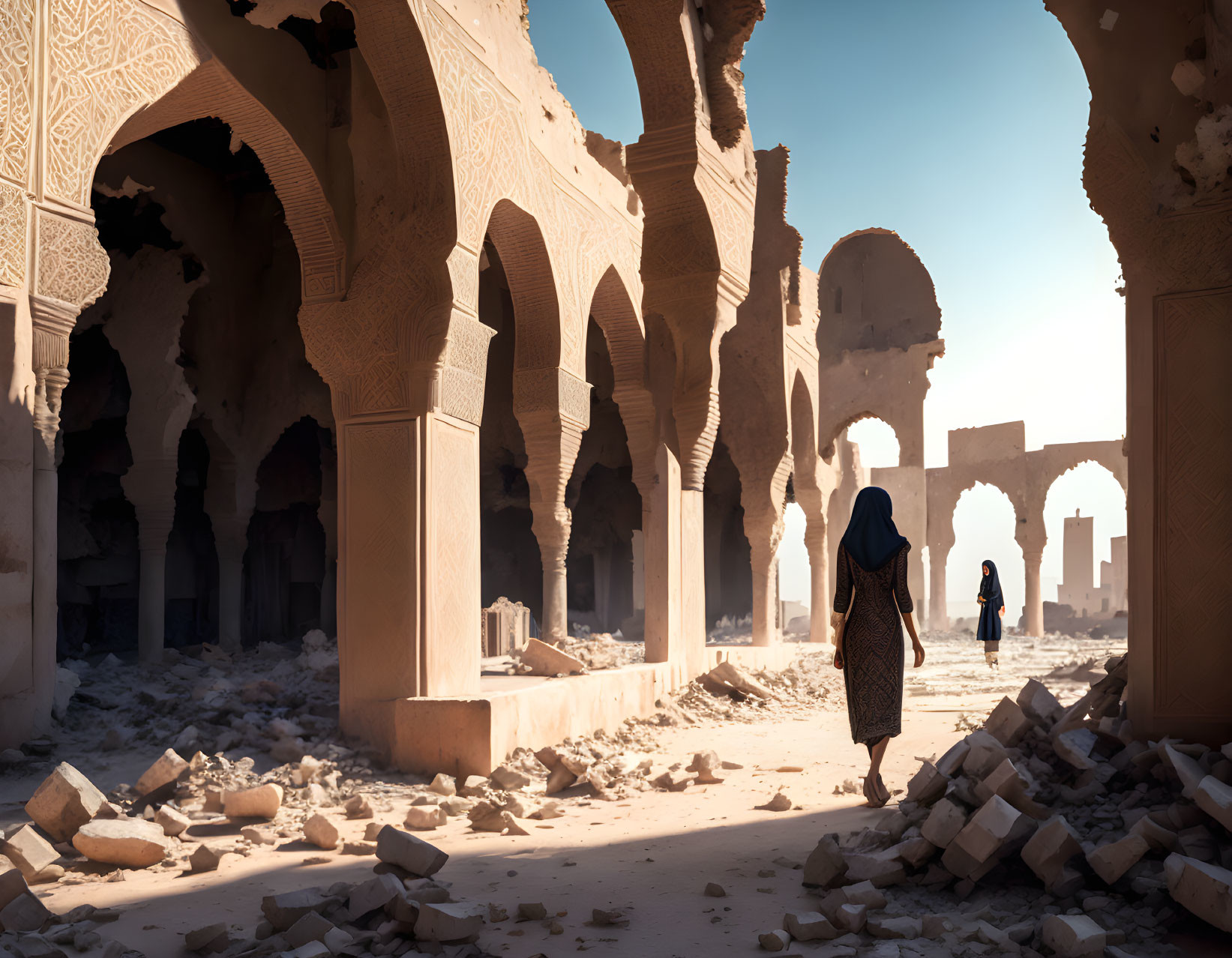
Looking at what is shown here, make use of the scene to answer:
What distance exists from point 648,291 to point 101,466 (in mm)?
9576

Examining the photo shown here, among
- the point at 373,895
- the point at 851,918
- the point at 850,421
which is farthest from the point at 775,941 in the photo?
the point at 850,421

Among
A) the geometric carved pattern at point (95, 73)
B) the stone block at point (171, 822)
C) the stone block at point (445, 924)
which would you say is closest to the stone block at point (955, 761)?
the stone block at point (445, 924)

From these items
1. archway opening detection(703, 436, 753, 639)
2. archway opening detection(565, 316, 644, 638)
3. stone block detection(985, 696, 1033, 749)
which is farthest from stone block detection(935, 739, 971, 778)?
archway opening detection(703, 436, 753, 639)

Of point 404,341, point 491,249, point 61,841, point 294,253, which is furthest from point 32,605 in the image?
point 491,249

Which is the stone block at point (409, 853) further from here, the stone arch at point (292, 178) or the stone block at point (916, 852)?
the stone arch at point (292, 178)

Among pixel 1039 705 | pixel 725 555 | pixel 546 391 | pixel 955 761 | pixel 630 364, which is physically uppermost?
pixel 630 364

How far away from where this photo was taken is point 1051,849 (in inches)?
130

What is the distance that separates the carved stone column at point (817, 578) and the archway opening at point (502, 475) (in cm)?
491

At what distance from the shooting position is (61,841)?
434cm

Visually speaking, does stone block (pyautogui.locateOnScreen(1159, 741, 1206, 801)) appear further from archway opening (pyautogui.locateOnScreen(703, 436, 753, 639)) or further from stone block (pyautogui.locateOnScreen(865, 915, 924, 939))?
archway opening (pyautogui.locateOnScreen(703, 436, 753, 639))

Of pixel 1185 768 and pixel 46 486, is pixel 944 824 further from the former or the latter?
pixel 46 486

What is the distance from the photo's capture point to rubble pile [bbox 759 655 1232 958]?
2.99m

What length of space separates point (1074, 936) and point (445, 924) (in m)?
1.86

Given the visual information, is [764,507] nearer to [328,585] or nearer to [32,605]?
[328,585]
